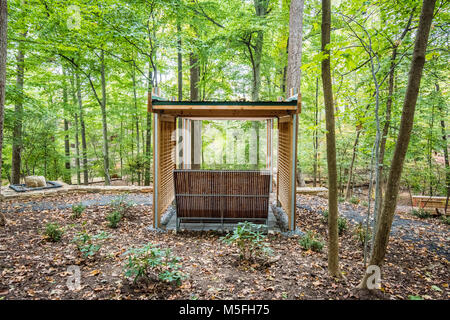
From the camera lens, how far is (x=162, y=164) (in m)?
4.72

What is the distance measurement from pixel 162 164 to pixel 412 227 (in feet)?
18.0

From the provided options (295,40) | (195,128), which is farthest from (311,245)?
(195,128)

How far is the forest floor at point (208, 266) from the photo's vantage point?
7.93 feet

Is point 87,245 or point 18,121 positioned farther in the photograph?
point 18,121

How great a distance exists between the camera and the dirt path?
4.16 meters

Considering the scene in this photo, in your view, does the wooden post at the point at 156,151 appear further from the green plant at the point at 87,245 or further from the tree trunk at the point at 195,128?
the tree trunk at the point at 195,128

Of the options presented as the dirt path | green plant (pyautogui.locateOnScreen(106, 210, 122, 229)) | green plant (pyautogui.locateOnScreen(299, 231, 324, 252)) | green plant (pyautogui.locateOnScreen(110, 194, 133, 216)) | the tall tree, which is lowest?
the dirt path

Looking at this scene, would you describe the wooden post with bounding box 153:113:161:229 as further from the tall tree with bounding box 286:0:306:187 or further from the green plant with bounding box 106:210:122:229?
the tall tree with bounding box 286:0:306:187

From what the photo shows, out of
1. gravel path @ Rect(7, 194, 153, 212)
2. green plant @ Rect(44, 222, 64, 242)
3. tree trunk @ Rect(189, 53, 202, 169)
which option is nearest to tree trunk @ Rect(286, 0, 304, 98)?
tree trunk @ Rect(189, 53, 202, 169)

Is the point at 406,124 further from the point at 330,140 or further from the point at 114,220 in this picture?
the point at 114,220

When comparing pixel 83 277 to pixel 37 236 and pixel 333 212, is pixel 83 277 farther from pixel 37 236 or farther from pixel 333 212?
pixel 333 212

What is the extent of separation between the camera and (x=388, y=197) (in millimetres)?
2033

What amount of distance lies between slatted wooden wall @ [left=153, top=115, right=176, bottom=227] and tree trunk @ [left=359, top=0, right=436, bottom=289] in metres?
3.56
